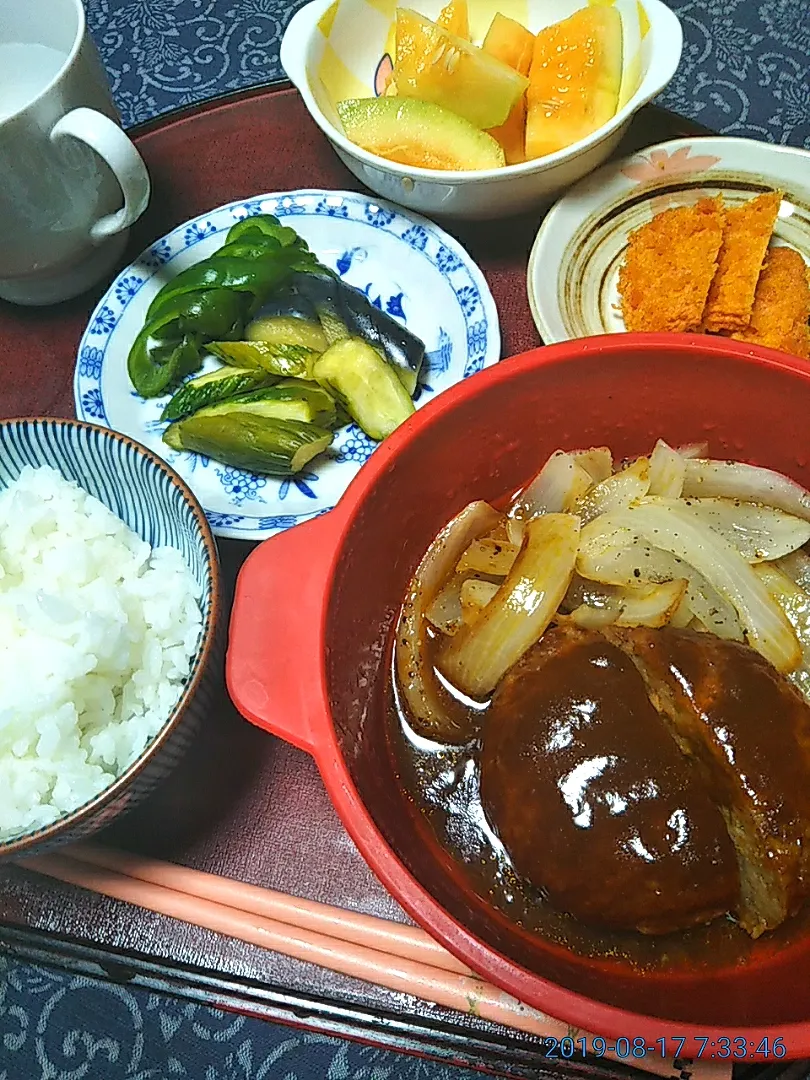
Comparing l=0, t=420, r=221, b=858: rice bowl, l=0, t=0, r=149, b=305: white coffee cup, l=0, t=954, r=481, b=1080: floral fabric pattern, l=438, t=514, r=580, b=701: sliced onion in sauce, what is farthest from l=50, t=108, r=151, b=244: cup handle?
l=0, t=954, r=481, b=1080: floral fabric pattern

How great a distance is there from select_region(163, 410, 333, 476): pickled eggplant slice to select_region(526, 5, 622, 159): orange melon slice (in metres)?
0.68

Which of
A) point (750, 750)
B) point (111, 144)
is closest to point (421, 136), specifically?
point (111, 144)

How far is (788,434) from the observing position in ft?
3.63

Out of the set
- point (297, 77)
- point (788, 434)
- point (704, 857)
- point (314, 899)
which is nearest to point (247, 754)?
point (314, 899)

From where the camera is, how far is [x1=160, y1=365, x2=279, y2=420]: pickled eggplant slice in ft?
4.97

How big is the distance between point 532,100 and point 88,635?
4.01 feet

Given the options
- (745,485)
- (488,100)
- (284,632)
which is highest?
(488,100)

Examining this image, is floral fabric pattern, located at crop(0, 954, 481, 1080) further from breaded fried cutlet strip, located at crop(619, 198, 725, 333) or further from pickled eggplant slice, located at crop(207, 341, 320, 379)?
breaded fried cutlet strip, located at crop(619, 198, 725, 333)

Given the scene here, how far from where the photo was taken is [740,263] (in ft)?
A: 5.01

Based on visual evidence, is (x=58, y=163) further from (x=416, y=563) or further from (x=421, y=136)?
(x=416, y=563)

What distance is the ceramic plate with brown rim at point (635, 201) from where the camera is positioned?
62.3 inches

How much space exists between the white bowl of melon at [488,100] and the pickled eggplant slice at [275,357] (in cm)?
35

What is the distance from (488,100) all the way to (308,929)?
54.9 inches

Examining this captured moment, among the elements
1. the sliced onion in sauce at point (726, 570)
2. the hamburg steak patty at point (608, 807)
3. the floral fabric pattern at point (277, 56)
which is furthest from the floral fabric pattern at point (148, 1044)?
the floral fabric pattern at point (277, 56)
